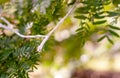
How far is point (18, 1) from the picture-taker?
0.56 meters

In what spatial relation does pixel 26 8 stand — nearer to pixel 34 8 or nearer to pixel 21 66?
pixel 34 8

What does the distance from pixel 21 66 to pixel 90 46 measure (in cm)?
138

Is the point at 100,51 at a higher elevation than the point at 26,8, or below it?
below

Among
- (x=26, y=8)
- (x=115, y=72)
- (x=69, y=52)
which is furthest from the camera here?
(x=115, y=72)

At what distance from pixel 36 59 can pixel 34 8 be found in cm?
11

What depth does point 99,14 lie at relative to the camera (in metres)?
0.51

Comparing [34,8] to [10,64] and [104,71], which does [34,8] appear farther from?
[104,71]

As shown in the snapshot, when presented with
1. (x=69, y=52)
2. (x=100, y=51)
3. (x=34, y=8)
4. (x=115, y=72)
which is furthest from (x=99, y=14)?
(x=115, y=72)

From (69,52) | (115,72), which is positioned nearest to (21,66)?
(69,52)

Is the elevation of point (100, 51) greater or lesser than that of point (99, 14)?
lesser

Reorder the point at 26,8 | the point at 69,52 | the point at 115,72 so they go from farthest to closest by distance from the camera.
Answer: the point at 115,72, the point at 69,52, the point at 26,8

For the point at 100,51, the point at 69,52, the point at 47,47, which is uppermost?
the point at 47,47

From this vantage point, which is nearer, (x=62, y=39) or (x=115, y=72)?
(x=62, y=39)

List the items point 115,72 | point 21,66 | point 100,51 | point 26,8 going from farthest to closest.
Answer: point 115,72
point 100,51
point 26,8
point 21,66
